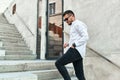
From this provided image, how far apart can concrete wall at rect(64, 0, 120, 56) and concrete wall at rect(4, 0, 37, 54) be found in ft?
8.78

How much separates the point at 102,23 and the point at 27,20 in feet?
12.8

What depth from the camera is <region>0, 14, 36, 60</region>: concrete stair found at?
20.8 feet

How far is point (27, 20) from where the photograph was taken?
8148 millimetres

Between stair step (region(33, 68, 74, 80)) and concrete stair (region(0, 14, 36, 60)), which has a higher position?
concrete stair (region(0, 14, 36, 60))

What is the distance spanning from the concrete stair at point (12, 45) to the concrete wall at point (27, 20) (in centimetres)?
20

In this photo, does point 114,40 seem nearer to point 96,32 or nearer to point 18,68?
point 96,32

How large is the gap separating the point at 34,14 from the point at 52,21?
1155mm

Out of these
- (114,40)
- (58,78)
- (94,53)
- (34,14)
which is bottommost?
(58,78)

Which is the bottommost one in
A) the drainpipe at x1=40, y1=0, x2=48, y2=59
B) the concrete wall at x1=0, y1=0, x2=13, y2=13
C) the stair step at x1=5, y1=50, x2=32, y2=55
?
the stair step at x1=5, y1=50, x2=32, y2=55

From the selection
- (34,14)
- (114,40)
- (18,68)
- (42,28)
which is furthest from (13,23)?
(114,40)

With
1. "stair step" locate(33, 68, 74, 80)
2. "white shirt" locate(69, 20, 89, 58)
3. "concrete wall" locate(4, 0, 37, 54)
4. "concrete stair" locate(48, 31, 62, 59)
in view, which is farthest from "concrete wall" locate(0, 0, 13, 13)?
"white shirt" locate(69, 20, 89, 58)

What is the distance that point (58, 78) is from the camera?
4.91m

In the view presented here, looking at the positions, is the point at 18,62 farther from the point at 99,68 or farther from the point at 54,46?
the point at 54,46

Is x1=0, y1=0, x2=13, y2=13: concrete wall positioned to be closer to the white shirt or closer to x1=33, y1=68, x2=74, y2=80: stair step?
x1=33, y1=68, x2=74, y2=80: stair step
